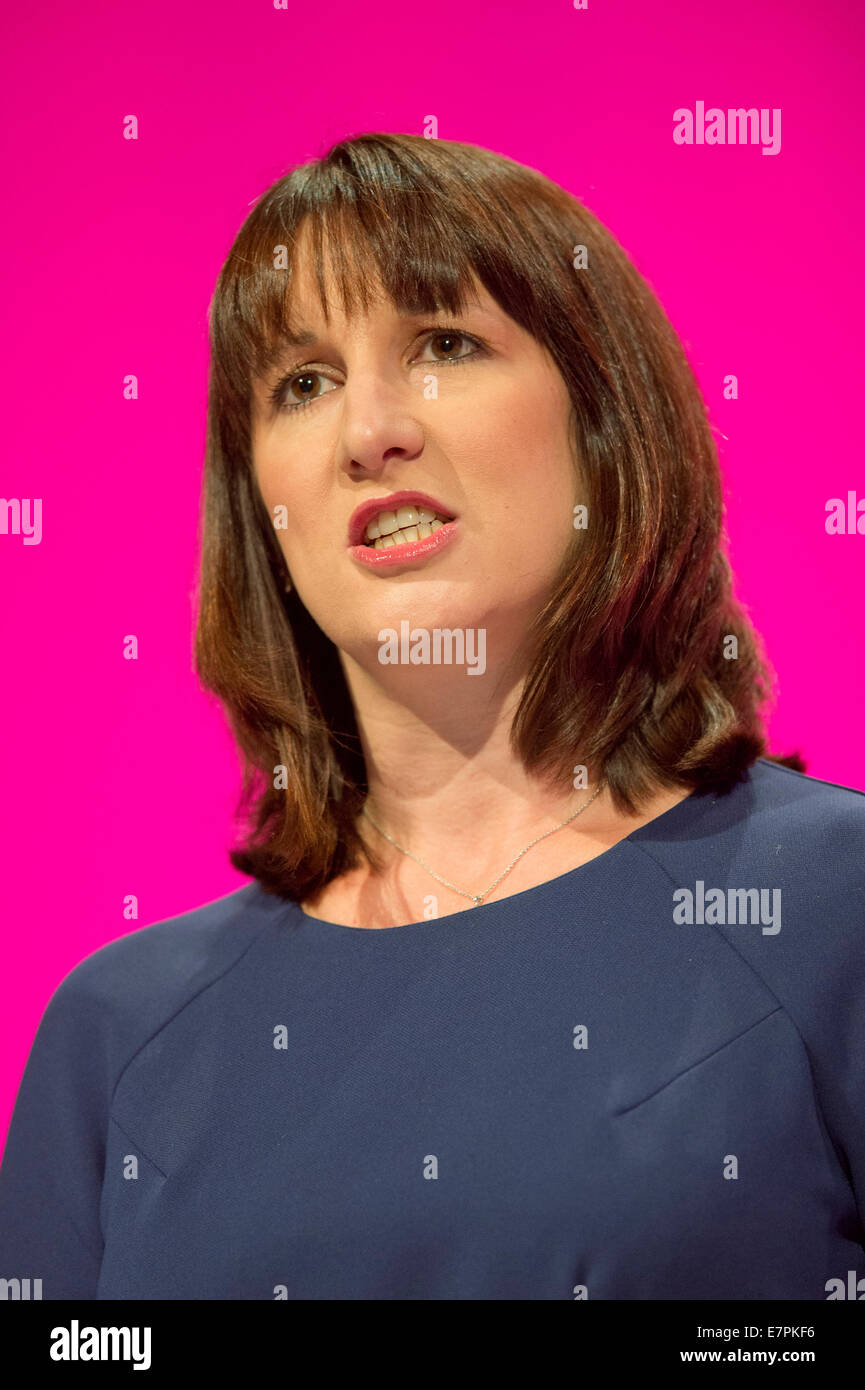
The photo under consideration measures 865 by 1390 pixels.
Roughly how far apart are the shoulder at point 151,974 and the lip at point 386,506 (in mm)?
485

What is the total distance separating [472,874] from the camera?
64.4 inches

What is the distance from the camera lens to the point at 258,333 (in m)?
1.68

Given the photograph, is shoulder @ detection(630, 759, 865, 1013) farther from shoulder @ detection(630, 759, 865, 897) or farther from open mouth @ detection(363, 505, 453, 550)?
open mouth @ detection(363, 505, 453, 550)

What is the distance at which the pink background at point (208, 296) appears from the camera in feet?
6.80

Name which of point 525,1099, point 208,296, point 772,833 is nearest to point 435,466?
point 772,833

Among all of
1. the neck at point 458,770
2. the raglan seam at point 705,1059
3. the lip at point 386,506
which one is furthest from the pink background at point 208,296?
the raglan seam at point 705,1059

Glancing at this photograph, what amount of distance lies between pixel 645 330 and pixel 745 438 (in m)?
0.52

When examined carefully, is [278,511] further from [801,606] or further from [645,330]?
[801,606]

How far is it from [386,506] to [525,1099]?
638mm

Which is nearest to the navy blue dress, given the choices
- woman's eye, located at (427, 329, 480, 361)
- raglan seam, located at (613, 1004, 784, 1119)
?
Result: raglan seam, located at (613, 1004, 784, 1119)

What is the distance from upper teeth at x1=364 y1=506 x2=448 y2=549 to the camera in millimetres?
1563

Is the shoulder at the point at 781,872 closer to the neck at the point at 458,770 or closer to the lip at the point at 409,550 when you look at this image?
the neck at the point at 458,770
